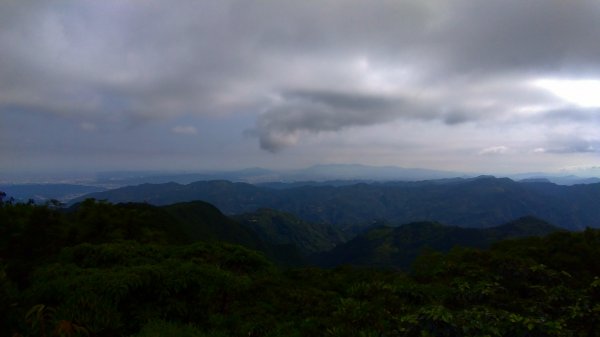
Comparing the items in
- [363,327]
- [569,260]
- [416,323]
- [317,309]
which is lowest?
[569,260]

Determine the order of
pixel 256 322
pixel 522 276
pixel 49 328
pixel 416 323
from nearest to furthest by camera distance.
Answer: pixel 416 323 < pixel 49 328 < pixel 256 322 < pixel 522 276

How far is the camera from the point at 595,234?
1448 inches

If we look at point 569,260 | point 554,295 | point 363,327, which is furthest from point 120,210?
point 569,260

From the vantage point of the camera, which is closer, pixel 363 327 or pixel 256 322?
pixel 363 327

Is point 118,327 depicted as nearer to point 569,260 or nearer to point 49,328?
point 49,328

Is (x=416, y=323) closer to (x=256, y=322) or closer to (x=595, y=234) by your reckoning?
(x=256, y=322)

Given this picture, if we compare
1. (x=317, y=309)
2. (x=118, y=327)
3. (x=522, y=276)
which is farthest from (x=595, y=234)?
(x=118, y=327)

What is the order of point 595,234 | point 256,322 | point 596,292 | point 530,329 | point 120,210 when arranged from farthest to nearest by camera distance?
point 120,210 → point 595,234 → point 256,322 → point 596,292 → point 530,329

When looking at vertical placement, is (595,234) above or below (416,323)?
below

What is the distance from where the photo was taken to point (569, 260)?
86.2 feet

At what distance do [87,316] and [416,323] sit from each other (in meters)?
7.40

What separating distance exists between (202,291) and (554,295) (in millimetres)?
9950

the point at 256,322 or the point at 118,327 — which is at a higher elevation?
the point at 118,327

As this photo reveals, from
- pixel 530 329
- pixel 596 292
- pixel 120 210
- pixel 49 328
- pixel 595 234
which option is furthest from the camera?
pixel 120 210
